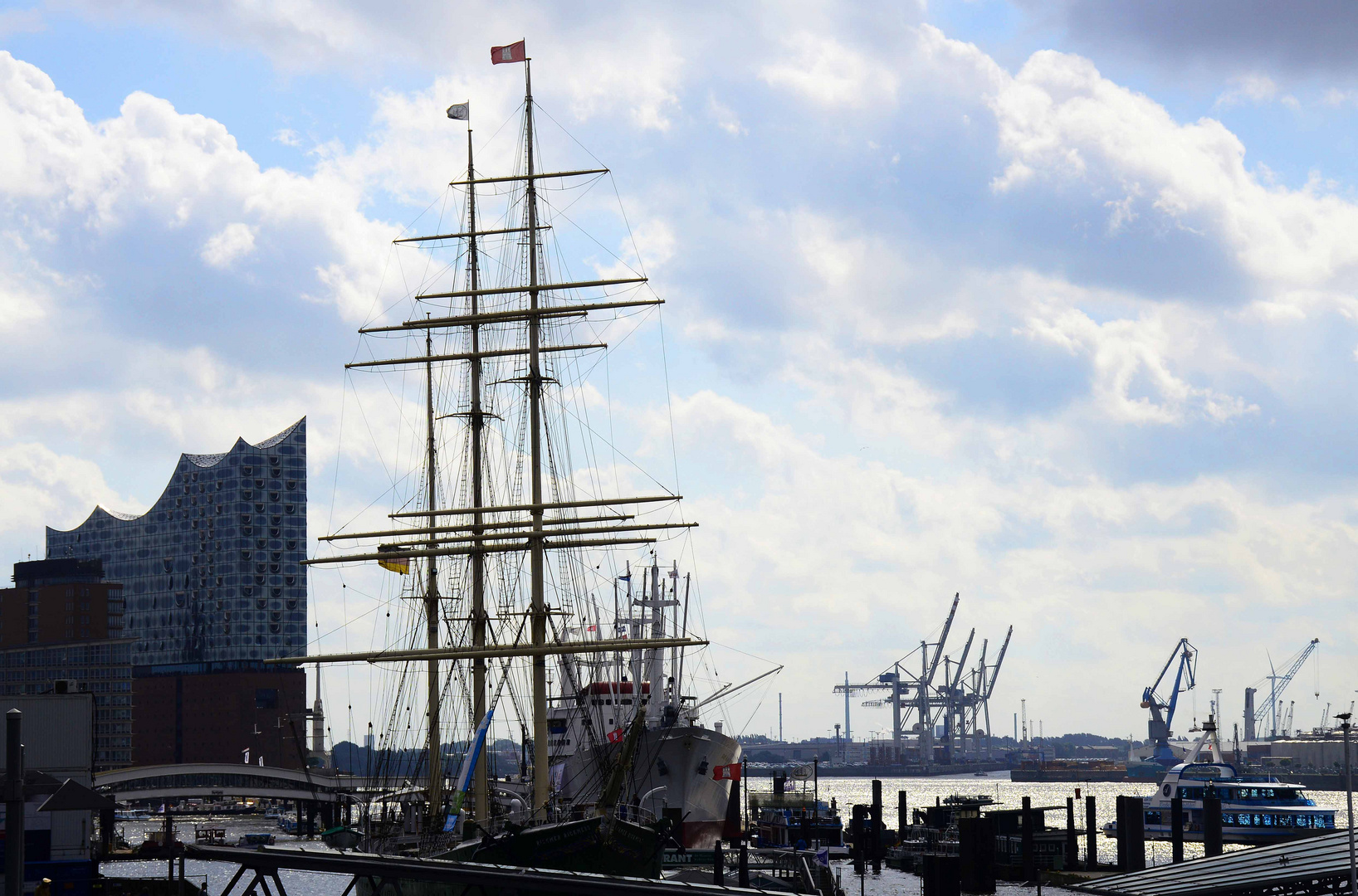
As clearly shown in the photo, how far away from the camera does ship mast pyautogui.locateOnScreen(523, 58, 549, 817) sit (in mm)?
63031

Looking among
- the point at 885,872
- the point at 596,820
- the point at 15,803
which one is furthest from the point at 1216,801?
the point at 15,803

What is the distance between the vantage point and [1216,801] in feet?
294

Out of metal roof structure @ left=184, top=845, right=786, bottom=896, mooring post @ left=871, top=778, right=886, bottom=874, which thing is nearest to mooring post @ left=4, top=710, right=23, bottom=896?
metal roof structure @ left=184, top=845, right=786, bottom=896

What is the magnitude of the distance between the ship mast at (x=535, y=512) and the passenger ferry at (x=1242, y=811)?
2538 inches

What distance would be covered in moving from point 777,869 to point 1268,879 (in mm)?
28507

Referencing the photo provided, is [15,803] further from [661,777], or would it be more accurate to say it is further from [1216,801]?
[1216,801]

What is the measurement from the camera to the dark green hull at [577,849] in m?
50.4

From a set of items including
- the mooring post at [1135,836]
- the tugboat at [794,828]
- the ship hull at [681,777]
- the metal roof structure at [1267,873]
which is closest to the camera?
the metal roof structure at [1267,873]

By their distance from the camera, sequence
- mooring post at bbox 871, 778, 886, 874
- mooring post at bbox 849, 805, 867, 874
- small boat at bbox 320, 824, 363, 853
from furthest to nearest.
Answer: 1. mooring post at bbox 871, 778, 886, 874
2. mooring post at bbox 849, 805, 867, 874
3. small boat at bbox 320, 824, 363, 853

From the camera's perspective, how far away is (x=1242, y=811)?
121 metres

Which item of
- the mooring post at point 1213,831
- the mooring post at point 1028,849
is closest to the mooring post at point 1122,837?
the mooring post at point 1028,849

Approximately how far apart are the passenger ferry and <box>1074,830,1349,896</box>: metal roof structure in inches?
2117

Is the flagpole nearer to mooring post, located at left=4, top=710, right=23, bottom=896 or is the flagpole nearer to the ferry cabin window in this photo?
mooring post, located at left=4, top=710, right=23, bottom=896

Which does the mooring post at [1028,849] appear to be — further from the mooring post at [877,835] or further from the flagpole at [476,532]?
the flagpole at [476,532]
